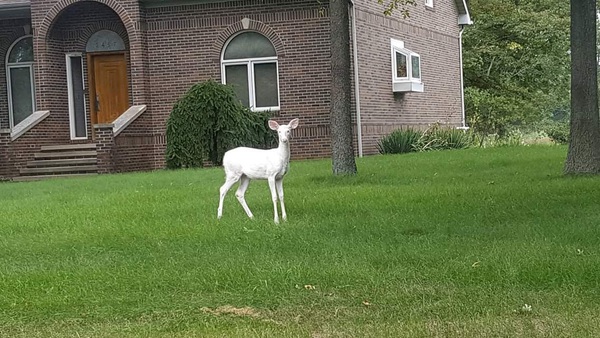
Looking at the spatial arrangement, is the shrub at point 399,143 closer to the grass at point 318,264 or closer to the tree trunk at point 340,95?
the tree trunk at point 340,95

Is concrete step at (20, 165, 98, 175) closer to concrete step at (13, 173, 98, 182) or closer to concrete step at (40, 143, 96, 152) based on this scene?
concrete step at (13, 173, 98, 182)

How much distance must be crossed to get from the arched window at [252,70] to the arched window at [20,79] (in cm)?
592

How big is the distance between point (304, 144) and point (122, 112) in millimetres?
5221

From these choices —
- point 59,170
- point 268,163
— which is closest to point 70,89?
point 59,170

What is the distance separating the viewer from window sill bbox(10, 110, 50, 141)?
20625 mm

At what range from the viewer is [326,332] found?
503cm

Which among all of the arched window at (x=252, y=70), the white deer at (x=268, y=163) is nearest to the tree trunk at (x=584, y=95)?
the white deer at (x=268, y=163)

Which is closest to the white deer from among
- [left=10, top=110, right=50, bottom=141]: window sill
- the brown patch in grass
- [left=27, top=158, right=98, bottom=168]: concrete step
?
the brown patch in grass

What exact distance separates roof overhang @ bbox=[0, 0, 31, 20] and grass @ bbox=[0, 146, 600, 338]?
38.2 ft

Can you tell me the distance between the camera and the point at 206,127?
18.2 metres

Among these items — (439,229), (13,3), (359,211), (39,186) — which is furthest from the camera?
(13,3)

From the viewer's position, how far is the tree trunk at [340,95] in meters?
13.5

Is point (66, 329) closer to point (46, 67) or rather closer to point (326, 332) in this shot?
point (326, 332)

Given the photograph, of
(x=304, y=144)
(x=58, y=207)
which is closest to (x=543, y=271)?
(x=58, y=207)
